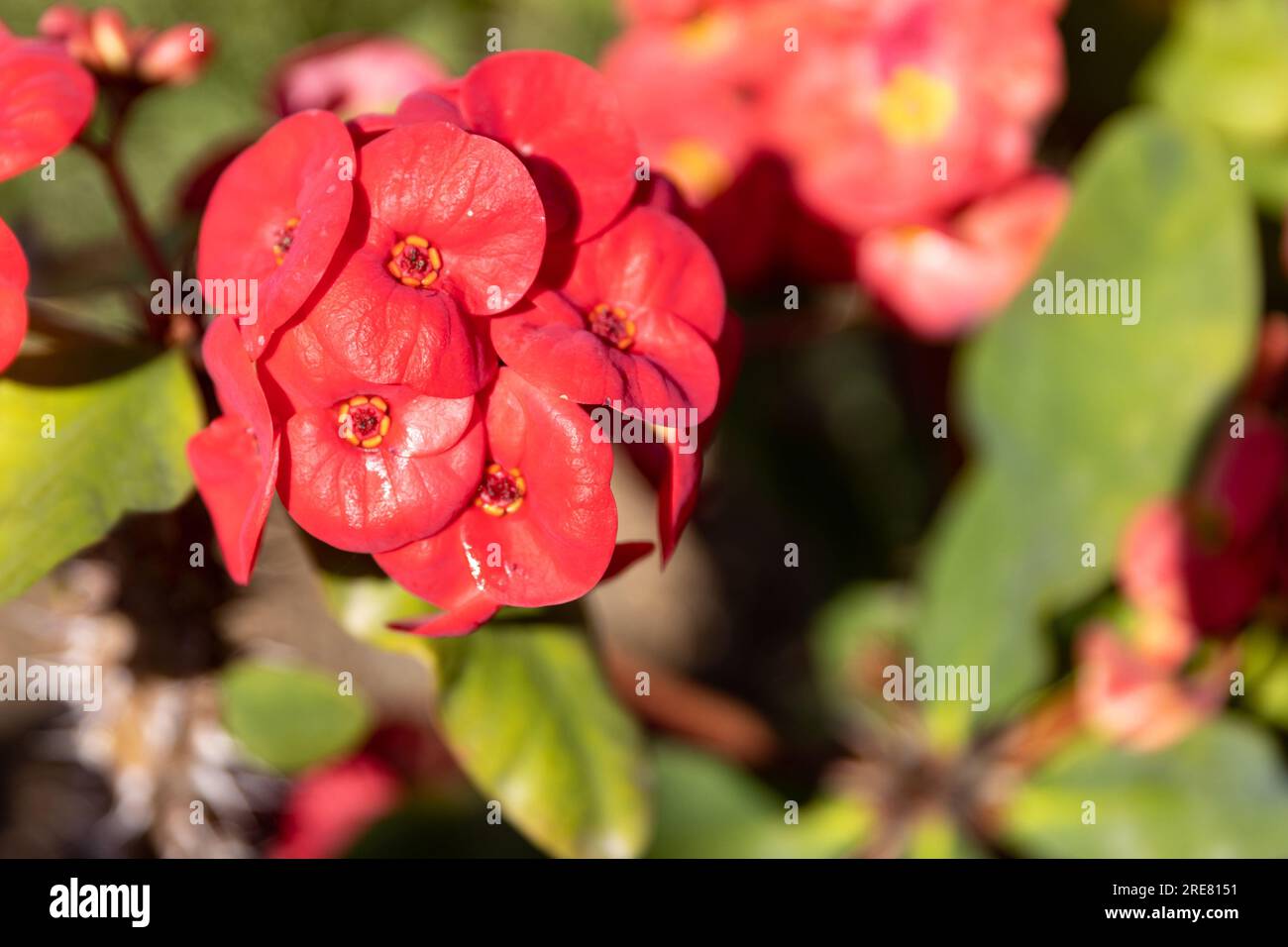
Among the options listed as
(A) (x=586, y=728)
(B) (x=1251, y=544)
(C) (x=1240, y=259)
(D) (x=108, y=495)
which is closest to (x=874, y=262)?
(C) (x=1240, y=259)

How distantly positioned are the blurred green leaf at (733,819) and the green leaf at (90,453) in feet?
2.61

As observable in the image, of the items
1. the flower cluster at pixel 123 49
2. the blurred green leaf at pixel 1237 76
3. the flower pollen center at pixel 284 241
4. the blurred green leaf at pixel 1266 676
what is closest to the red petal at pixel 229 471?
the flower pollen center at pixel 284 241

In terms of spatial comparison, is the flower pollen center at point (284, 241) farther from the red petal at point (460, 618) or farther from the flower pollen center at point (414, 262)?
the red petal at point (460, 618)

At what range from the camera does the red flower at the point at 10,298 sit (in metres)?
0.68

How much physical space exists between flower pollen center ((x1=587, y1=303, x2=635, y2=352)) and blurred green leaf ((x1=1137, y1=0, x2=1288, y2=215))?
111cm

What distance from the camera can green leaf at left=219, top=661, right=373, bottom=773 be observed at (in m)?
1.46

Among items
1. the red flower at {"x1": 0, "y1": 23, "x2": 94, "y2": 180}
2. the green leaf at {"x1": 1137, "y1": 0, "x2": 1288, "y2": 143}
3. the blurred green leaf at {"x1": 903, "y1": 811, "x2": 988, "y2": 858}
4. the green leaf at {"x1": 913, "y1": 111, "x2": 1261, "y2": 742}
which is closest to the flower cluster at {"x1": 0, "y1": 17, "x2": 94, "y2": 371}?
the red flower at {"x1": 0, "y1": 23, "x2": 94, "y2": 180}

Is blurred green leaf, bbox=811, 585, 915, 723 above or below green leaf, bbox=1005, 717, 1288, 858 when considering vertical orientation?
above

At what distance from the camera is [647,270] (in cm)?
73

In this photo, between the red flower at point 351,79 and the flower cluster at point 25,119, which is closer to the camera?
the flower cluster at point 25,119

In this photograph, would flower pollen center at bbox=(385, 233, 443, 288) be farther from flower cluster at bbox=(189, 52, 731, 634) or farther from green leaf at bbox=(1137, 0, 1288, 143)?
green leaf at bbox=(1137, 0, 1288, 143)

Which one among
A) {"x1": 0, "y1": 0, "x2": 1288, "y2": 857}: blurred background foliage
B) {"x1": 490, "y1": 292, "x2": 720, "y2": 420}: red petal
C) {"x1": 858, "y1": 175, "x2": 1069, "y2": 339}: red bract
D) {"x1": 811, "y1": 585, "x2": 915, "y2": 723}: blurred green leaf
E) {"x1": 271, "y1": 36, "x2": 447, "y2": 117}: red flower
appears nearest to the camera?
{"x1": 490, "y1": 292, "x2": 720, "y2": 420}: red petal

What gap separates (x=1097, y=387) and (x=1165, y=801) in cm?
47

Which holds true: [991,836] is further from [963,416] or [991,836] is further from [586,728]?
[586,728]
